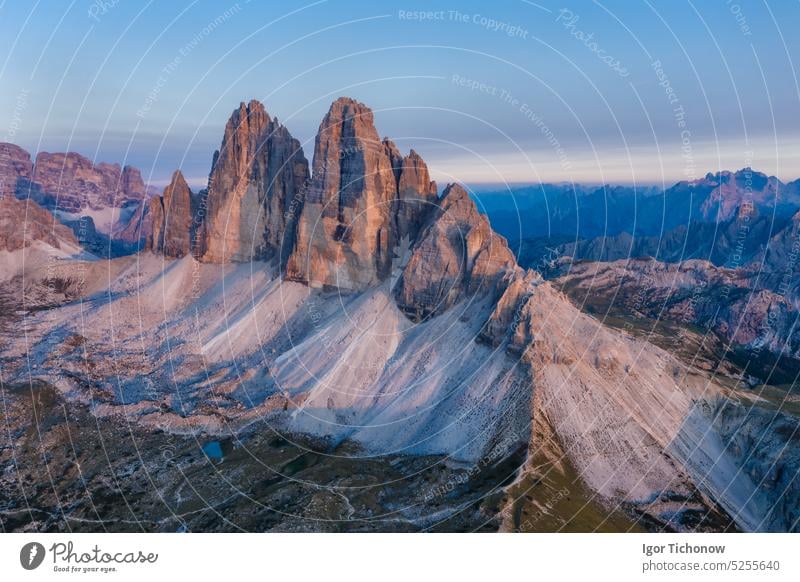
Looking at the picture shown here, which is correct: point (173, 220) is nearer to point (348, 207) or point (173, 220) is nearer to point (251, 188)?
point (251, 188)

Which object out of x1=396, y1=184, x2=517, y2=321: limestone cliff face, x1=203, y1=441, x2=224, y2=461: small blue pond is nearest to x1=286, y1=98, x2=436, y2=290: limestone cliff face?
x1=396, y1=184, x2=517, y2=321: limestone cliff face

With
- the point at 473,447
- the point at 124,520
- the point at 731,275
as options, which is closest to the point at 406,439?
the point at 473,447

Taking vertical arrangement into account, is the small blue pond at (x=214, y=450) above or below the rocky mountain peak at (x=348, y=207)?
below

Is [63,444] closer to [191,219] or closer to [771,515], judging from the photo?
[191,219]

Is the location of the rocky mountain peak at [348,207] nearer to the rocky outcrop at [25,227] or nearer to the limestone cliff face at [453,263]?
the limestone cliff face at [453,263]

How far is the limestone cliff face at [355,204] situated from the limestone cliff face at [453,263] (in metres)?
9.38

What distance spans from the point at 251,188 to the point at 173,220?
2874cm

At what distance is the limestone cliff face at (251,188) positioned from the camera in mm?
133125

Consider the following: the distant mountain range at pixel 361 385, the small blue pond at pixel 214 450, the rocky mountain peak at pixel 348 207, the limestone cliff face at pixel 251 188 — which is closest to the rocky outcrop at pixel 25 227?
the distant mountain range at pixel 361 385

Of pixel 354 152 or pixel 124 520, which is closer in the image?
pixel 124 520

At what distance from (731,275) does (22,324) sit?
201238mm

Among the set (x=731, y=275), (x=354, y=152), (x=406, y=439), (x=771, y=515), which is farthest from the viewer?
(x=731, y=275)

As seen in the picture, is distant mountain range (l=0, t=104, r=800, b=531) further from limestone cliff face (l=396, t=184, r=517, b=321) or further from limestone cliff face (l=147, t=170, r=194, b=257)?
limestone cliff face (l=147, t=170, r=194, b=257)

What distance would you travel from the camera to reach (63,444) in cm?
8206
